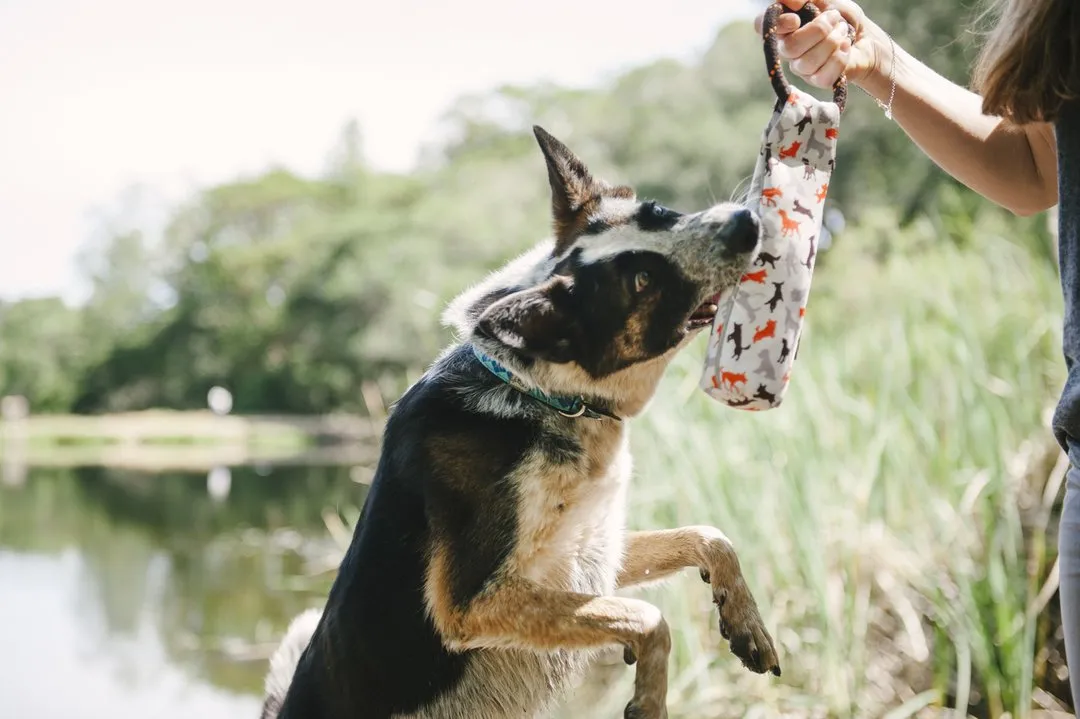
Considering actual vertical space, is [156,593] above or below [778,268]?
below

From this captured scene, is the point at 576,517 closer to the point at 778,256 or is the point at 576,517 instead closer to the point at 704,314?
the point at 704,314

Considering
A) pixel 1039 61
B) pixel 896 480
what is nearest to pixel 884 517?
pixel 896 480

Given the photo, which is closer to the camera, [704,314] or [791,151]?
[791,151]

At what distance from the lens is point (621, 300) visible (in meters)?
2.25

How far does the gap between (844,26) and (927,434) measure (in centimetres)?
323

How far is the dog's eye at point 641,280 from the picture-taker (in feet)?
7.32

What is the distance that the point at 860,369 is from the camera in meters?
6.32

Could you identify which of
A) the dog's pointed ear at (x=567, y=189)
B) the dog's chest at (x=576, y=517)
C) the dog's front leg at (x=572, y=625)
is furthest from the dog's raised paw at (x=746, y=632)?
the dog's pointed ear at (x=567, y=189)

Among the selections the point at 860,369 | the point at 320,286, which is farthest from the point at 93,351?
the point at 860,369

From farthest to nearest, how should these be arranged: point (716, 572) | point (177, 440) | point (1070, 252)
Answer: point (177, 440) < point (716, 572) < point (1070, 252)

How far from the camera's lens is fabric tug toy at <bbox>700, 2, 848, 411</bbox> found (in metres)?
2.07

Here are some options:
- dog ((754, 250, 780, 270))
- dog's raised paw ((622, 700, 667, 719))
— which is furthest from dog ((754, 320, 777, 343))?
dog's raised paw ((622, 700, 667, 719))

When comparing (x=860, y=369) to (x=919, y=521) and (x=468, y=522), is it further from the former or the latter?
(x=468, y=522)

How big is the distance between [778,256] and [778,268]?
3 centimetres
